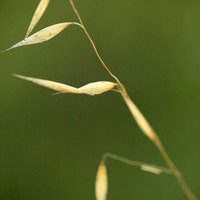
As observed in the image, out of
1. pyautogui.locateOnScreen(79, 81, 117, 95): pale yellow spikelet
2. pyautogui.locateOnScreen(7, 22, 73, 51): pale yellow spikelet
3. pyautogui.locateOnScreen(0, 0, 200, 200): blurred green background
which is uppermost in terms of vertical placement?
pyautogui.locateOnScreen(7, 22, 73, 51): pale yellow spikelet

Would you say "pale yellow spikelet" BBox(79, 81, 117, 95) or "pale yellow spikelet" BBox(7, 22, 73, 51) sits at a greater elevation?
"pale yellow spikelet" BBox(7, 22, 73, 51)

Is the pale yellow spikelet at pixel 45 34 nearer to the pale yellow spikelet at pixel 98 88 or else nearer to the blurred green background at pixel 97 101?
the pale yellow spikelet at pixel 98 88

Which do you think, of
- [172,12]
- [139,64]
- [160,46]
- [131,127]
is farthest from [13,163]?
[172,12]

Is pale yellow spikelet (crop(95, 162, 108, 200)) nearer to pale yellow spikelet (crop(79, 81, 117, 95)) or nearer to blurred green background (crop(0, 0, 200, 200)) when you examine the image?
pale yellow spikelet (crop(79, 81, 117, 95))

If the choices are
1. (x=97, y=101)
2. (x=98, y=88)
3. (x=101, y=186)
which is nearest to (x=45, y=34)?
(x=98, y=88)

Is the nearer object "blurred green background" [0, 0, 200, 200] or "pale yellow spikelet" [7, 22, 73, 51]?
"pale yellow spikelet" [7, 22, 73, 51]

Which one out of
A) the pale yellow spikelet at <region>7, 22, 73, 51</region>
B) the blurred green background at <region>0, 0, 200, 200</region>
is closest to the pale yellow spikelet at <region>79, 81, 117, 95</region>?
the pale yellow spikelet at <region>7, 22, 73, 51</region>

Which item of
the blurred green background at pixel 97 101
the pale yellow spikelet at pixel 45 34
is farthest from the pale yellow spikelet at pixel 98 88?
the blurred green background at pixel 97 101

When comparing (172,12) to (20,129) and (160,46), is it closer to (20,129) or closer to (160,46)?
(160,46)
